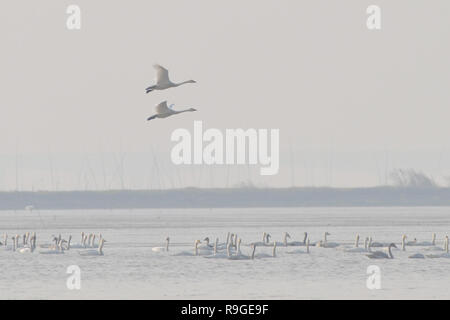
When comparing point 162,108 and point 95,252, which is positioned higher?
point 162,108

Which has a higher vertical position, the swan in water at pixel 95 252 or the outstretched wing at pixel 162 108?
the outstretched wing at pixel 162 108

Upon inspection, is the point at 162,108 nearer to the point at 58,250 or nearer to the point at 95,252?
the point at 95,252

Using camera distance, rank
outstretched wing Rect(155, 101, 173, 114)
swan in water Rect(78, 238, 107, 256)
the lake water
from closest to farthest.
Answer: the lake water < outstretched wing Rect(155, 101, 173, 114) < swan in water Rect(78, 238, 107, 256)

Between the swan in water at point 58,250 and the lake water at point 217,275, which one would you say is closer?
the lake water at point 217,275

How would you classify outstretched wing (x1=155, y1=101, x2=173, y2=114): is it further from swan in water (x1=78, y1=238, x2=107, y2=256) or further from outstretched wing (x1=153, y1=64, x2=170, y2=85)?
swan in water (x1=78, y1=238, x2=107, y2=256)

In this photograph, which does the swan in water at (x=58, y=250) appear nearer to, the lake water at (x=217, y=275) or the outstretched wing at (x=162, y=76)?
the lake water at (x=217, y=275)

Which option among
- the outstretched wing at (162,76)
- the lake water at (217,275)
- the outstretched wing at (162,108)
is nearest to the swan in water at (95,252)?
the lake water at (217,275)

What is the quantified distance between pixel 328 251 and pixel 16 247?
15006mm

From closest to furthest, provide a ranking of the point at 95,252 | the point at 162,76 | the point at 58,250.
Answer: the point at 162,76
the point at 95,252
the point at 58,250

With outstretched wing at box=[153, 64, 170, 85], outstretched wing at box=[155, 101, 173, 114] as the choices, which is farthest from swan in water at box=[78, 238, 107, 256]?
outstretched wing at box=[153, 64, 170, 85]

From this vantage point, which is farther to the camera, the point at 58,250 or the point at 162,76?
the point at 58,250

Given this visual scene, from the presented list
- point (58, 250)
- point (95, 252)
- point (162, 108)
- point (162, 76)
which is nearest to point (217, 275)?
point (162, 108)

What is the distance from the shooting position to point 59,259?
54.2 metres
